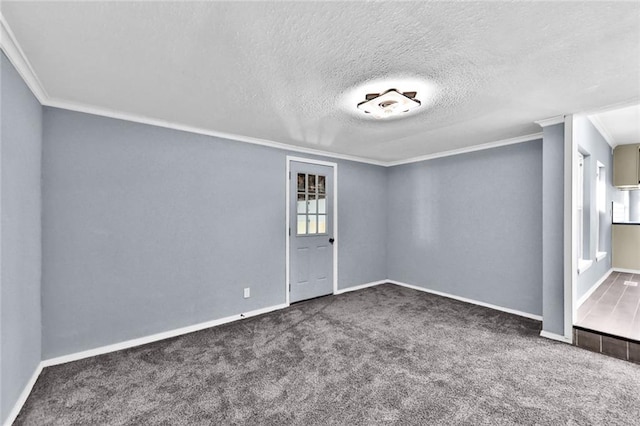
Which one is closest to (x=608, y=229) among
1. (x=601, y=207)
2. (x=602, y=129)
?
(x=601, y=207)

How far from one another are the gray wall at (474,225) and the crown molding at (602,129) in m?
0.55

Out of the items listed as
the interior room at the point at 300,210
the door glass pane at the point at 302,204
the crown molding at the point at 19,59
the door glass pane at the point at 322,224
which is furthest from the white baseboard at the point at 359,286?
the crown molding at the point at 19,59

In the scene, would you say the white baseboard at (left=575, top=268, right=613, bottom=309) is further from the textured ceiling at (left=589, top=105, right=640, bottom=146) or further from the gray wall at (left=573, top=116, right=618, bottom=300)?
the textured ceiling at (left=589, top=105, right=640, bottom=146)

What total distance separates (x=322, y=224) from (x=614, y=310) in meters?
3.63

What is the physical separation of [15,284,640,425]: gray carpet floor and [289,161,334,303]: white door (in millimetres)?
1041

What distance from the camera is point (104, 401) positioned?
6.37 ft

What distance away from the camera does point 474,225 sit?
13.4 ft

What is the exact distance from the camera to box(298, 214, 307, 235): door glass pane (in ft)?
→ 13.7

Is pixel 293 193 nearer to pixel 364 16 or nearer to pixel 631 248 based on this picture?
pixel 364 16

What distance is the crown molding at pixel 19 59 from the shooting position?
1.53 meters

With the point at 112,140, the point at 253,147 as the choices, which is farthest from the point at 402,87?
the point at 112,140

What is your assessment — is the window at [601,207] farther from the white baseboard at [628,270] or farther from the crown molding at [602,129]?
the white baseboard at [628,270]

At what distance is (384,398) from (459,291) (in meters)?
2.83

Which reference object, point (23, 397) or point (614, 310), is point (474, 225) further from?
point (23, 397)
